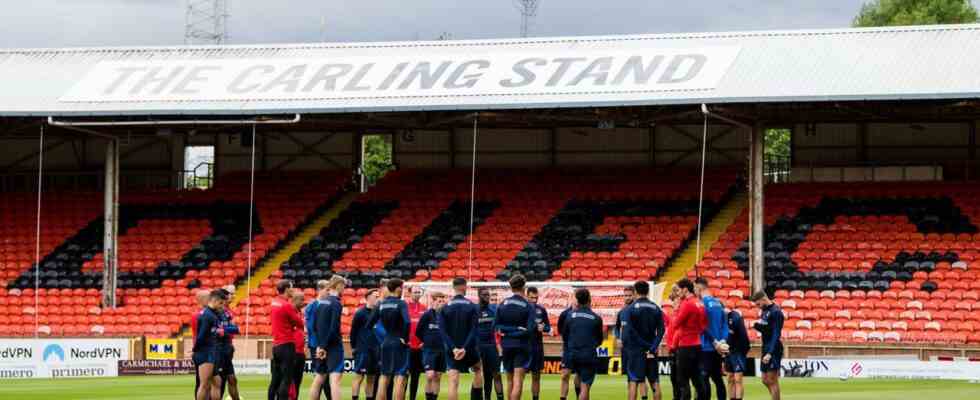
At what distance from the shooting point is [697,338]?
25234 mm

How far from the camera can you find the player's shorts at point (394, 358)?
2516 centimetres

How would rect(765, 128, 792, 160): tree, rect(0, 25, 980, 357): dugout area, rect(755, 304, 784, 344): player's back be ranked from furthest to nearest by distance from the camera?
rect(765, 128, 792, 160): tree < rect(0, 25, 980, 357): dugout area < rect(755, 304, 784, 344): player's back

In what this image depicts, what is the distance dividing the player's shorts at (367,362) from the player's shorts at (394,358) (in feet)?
1.36

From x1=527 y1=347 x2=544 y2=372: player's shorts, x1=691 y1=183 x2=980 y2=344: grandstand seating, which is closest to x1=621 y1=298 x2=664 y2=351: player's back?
x1=527 y1=347 x2=544 y2=372: player's shorts

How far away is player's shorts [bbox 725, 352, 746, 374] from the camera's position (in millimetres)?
25875

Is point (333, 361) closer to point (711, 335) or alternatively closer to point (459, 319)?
point (459, 319)

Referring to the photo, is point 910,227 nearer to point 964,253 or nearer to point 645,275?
point 964,253

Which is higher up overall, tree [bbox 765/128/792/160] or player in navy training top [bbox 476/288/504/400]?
tree [bbox 765/128/792/160]

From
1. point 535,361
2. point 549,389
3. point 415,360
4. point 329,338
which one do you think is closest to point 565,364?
point 535,361

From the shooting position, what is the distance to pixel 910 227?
1727 inches

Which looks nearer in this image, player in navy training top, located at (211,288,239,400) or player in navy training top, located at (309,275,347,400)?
player in navy training top, located at (211,288,239,400)

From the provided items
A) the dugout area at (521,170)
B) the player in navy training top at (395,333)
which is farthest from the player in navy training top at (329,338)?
the dugout area at (521,170)

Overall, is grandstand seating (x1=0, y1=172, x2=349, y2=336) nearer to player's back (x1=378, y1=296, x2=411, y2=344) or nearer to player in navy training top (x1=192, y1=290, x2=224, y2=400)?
player in navy training top (x1=192, y1=290, x2=224, y2=400)

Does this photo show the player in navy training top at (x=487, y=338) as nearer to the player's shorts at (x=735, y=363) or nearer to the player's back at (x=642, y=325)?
the player's back at (x=642, y=325)
